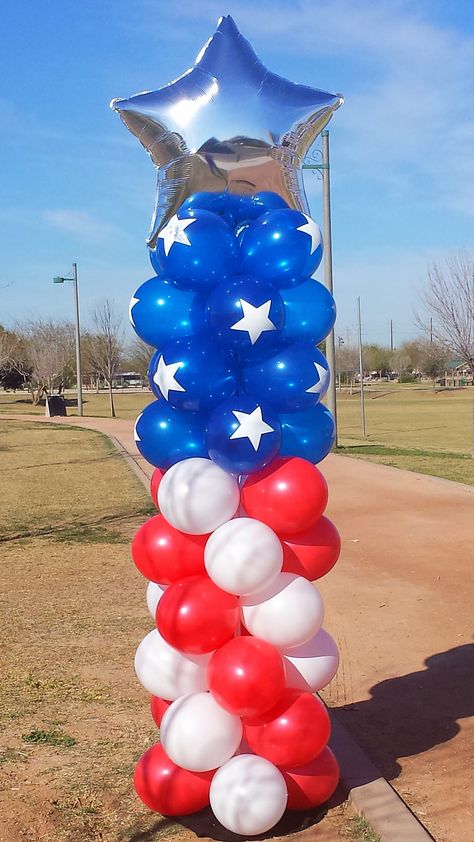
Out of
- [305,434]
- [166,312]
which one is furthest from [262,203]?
[305,434]

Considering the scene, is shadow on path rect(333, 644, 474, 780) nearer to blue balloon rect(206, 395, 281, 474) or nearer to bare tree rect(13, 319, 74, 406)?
blue balloon rect(206, 395, 281, 474)

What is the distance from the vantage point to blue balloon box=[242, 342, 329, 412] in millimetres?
3748

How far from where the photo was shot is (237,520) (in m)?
3.67

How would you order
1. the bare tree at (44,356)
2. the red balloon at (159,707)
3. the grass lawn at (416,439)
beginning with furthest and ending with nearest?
the bare tree at (44,356)
the grass lawn at (416,439)
the red balloon at (159,707)

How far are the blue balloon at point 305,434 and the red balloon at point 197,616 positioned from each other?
737 millimetres

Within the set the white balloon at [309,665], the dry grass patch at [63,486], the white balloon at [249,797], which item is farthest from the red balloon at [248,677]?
the dry grass patch at [63,486]

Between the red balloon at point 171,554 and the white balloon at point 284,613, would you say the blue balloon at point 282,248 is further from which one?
the white balloon at point 284,613

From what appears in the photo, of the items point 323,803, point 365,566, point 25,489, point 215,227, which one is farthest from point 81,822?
point 25,489

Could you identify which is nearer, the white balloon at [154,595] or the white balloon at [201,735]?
the white balloon at [201,735]

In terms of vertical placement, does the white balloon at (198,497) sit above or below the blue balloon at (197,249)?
below

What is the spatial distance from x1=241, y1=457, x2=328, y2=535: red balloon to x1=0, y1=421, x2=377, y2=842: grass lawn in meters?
1.39

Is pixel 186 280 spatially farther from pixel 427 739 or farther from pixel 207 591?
pixel 427 739

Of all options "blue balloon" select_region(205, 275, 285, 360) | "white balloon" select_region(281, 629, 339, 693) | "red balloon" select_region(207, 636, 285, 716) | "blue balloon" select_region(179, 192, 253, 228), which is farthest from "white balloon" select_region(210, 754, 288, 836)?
"blue balloon" select_region(179, 192, 253, 228)

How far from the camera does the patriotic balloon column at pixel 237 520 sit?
358cm
